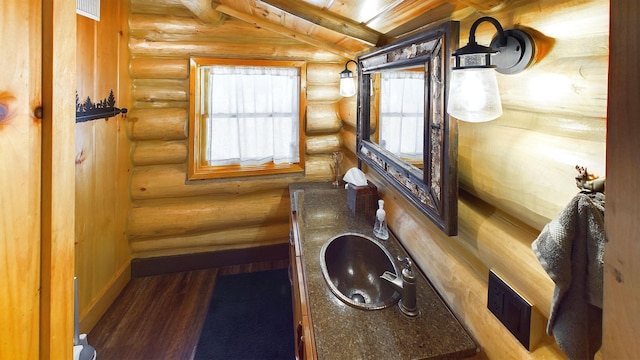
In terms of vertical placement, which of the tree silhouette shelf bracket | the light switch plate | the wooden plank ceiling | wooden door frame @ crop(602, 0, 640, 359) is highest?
the wooden plank ceiling

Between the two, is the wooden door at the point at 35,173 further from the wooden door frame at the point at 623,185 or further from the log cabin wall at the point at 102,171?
the log cabin wall at the point at 102,171

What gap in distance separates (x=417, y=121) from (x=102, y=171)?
7.52ft

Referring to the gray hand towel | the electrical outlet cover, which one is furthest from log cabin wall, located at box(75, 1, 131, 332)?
the gray hand towel

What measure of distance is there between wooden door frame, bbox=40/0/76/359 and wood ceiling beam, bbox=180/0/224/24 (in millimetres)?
1946

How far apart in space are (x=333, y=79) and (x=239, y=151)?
1154mm

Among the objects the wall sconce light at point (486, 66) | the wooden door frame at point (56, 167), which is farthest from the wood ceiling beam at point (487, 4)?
the wooden door frame at point (56, 167)

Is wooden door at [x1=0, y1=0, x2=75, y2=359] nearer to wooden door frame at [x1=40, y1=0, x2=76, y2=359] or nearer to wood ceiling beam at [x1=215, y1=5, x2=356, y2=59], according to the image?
wooden door frame at [x1=40, y1=0, x2=76, y2=359]

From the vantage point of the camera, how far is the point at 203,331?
7.18 feet

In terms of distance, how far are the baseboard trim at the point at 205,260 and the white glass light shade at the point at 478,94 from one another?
104 inches

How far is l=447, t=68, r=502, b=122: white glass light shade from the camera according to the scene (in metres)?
0.78

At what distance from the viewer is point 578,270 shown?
0.57m

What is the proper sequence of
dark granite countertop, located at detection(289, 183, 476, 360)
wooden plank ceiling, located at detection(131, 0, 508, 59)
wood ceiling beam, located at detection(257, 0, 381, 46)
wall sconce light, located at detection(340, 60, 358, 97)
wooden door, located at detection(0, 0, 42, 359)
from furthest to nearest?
wall sconce light, located at detection(340, 60, 358, 97) < wood ceiling beam, located at detection(257, 0, 381, 46) < wooden plank ceiling, located at detection(131, 0, 508, 59) < dark granite countertop, located at detection(289, 183, 476, 360) < wooden door, located at detection(0, 0, 42, 359)

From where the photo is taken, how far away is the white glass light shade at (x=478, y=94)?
777 millimetres

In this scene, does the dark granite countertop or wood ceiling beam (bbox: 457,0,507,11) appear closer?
wood ceiling beam (bbox: 457,0,507,11)
